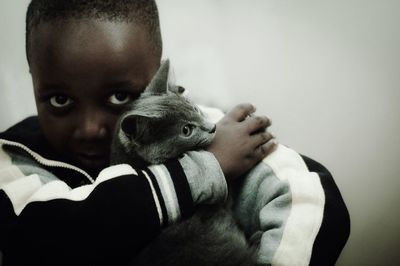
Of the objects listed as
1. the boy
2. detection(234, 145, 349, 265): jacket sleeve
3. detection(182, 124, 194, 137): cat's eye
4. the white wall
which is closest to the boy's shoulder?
the boy

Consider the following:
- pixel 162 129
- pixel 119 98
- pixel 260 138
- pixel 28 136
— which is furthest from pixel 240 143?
pixel 28 136

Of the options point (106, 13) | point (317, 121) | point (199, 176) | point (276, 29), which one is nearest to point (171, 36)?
point (276, 29)

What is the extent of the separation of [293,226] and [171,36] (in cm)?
79

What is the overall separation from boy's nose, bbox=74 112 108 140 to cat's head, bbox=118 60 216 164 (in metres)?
0.07

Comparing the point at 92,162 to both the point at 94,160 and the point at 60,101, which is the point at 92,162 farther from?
the point at 60,101

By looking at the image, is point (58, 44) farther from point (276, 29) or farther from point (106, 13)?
point (276, 29)

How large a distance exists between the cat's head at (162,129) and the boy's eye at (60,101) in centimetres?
15

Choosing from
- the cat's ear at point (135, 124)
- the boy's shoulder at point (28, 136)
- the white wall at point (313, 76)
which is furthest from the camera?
the white wall at point (313, 76)

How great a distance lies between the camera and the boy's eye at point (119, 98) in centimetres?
77

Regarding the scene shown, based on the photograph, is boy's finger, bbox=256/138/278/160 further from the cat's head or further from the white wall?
the white wall

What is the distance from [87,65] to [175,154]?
0.25 meters

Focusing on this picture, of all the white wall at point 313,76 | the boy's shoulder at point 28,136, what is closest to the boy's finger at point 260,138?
the white wall at point 313,76

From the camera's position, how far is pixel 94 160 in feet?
2.72

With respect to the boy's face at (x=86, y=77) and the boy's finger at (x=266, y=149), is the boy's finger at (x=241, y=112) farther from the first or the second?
the boy's face at (x=86, y=77)
